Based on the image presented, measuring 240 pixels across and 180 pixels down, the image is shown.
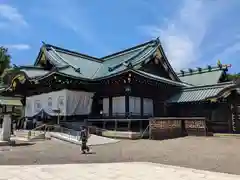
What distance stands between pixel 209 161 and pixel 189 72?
92.3ft

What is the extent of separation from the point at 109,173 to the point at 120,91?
1481 cm

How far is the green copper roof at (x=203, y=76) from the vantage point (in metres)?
Answer: 32.1

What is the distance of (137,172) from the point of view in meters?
8.27

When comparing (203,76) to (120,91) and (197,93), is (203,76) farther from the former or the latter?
(120,91)

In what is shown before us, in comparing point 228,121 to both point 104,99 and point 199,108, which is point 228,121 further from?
point 104,99

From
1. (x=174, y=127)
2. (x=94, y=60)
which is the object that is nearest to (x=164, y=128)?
(x=174, y=127)

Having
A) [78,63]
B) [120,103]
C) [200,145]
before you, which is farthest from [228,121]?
[78,63]

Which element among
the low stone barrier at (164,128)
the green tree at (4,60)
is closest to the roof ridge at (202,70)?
the low stone barrier at (164,128)

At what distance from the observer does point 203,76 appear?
3456 centimetres

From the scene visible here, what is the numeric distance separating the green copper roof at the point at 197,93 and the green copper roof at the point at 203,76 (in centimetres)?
801

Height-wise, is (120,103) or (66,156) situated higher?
(120,103)

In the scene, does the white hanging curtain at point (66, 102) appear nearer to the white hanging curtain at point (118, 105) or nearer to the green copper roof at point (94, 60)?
the green copper roof at point (94, 60)

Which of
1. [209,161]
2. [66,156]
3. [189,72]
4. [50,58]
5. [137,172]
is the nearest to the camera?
[137,172]

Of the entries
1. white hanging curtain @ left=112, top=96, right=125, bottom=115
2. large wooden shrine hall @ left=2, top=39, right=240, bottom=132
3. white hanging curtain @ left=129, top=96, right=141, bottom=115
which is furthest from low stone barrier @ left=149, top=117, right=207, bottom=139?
white hanging curtain @ left=112, top=96, right=125, bottom=115
